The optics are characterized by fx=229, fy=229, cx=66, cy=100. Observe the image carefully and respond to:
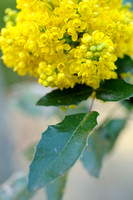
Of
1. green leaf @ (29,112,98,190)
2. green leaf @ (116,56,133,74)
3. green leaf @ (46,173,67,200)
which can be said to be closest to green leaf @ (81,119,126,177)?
green leaf @ (46,173,67,200)

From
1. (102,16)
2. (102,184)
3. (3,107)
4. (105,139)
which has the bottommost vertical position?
(102,184)

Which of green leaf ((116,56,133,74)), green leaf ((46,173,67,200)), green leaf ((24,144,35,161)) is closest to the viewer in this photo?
green leaf ((116,56,133,74))

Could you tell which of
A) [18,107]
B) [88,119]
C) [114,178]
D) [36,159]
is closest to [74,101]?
[88,119]

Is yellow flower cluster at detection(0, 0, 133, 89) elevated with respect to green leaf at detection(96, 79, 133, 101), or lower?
elevated

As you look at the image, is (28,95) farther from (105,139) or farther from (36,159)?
(36,159)

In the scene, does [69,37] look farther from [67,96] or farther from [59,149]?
[59,149]

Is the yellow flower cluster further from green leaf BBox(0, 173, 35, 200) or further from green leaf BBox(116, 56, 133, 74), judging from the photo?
green leaf BBox(0, 173, 35, 200)
